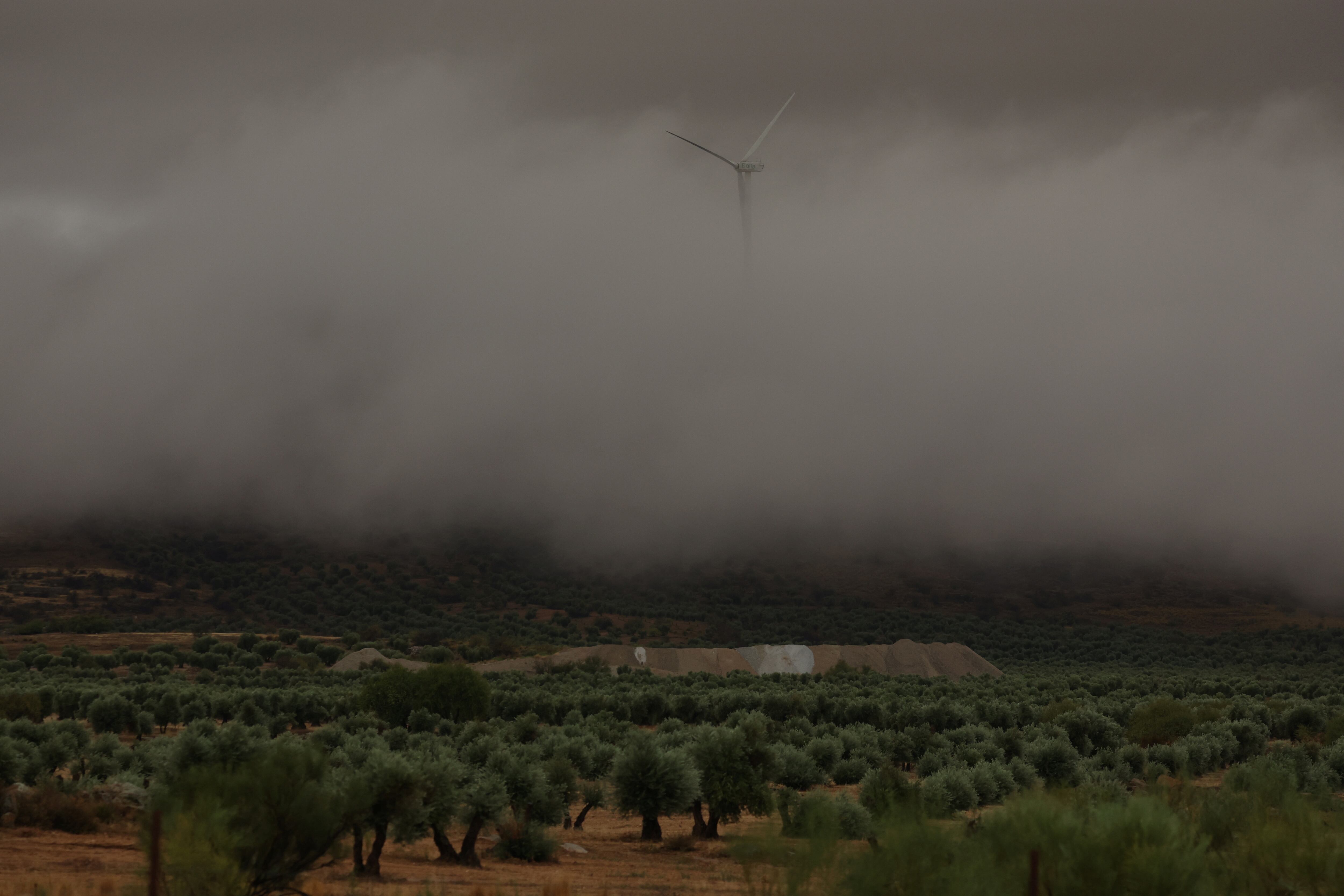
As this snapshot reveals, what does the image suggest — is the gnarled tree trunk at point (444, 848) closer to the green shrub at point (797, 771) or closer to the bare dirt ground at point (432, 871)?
the bare dirt ground at point (432, 871)

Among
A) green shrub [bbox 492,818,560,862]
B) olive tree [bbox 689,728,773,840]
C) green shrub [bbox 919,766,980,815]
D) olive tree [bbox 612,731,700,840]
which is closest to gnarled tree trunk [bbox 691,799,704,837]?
olive tree [bbox 689,728,773,840]

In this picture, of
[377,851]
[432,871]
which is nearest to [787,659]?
[432,871]

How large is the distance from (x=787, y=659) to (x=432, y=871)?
125m

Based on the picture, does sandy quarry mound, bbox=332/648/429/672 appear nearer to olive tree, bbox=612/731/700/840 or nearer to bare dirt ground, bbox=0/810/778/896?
olive tree, bbox=612/731/700/840

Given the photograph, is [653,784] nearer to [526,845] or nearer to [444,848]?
[526,845]

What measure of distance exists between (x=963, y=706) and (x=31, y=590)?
168485 mm

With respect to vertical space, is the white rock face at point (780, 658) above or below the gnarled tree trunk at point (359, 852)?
above

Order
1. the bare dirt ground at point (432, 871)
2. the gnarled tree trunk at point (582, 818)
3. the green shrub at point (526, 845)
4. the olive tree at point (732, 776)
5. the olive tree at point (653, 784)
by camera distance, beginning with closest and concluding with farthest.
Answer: the bare dirt ground at point (432, 871)
the green shrub at point (526, 845)
the olive tree at point (653, 784)
the olive tree at point (732, 776)
the gnarled tree trunk at point (582, 818)

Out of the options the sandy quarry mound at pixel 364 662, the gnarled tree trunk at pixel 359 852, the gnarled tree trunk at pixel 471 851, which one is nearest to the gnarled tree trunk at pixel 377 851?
the gnarled tree trunk at pixel 359 852

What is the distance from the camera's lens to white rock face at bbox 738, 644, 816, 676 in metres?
151

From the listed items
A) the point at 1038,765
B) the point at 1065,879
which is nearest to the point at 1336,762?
the point at 1038,765

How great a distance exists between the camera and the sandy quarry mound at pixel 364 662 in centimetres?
11894

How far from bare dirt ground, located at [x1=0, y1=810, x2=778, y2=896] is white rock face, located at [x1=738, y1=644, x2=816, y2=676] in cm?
11133

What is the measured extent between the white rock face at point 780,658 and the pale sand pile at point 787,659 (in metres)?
0.11
